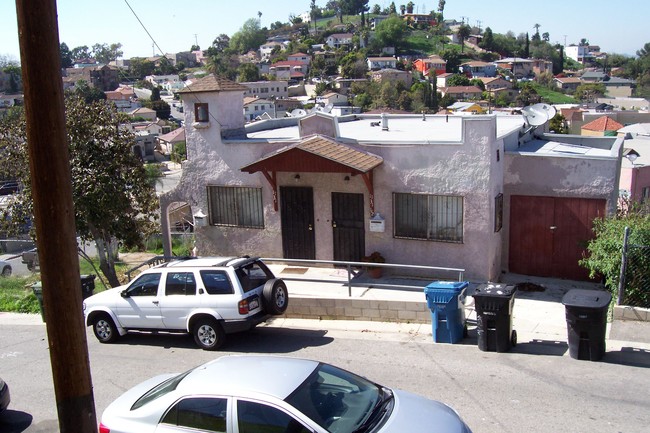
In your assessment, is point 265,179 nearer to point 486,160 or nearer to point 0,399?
point 486,160

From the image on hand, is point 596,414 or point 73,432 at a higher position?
point 73,432

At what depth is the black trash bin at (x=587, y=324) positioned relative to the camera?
9422mm

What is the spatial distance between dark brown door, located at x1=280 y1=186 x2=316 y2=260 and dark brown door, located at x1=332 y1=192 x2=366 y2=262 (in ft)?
1.99

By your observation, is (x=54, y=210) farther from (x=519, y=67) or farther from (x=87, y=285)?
(x=519, y=67)

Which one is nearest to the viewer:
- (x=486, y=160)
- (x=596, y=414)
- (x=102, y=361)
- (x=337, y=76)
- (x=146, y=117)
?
(x=596, y=414)

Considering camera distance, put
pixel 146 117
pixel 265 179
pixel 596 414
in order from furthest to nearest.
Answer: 1. pixel 146 117
2. pixel 265 179
3. pixel 596 414

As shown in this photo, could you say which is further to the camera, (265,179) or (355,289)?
(265,179)

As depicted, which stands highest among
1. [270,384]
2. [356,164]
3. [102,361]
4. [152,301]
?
[356,164]

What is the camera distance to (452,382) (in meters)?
9.20

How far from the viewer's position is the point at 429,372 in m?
9.66

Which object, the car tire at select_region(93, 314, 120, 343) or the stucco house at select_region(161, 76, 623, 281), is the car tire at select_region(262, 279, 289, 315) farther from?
the stucco house at select_region(161, 76, 623, 281)

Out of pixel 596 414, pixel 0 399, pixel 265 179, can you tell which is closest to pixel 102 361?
pixel 0 399

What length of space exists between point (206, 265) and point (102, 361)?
2494mm

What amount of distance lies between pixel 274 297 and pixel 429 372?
307cm
